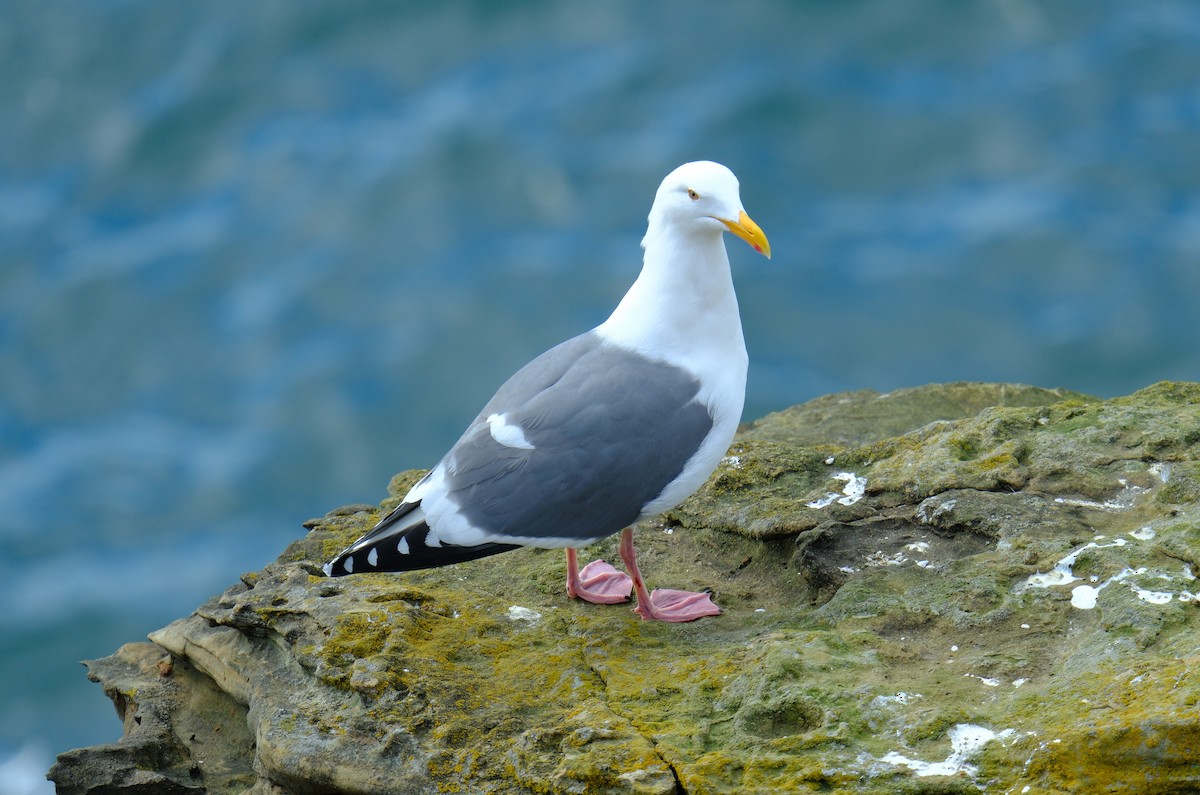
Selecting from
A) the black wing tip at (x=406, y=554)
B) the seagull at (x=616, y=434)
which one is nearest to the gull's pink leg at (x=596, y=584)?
the seagull at (x=616, y=434)

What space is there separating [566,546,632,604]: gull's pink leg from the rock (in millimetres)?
68

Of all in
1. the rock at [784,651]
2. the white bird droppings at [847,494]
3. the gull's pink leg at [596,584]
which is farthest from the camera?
the white bird droppings at [847,494]

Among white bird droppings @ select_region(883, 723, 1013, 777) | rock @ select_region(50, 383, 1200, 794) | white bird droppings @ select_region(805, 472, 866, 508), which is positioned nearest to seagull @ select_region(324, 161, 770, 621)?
rock @ select_region(50, 383, 1200, 794)

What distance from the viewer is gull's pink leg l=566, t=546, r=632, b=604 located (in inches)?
192

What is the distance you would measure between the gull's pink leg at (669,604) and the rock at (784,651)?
0.06m

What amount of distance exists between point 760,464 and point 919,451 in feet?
2.01

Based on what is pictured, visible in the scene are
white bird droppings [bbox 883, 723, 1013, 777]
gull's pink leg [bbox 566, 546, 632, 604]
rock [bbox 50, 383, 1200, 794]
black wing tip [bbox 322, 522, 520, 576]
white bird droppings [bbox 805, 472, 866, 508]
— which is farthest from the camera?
white bird droppings [bbox 805, 472, 866, 508]

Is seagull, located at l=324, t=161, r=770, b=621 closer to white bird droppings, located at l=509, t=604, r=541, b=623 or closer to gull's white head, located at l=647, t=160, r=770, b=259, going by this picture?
gull's white head, located at l=647, t=160, r=770, b=259

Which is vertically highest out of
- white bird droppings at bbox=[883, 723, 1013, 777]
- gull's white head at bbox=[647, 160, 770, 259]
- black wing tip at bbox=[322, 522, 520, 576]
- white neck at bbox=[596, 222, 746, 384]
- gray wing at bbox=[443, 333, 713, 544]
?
gull's white head at bbox=[647, 160, 770, 259]

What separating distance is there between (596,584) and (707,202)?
1371 mm

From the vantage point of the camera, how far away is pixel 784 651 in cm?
405

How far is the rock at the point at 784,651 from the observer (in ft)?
11.9

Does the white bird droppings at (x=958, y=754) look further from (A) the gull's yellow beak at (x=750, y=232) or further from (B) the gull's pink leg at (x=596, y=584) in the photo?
(A) the gull's yellow beak at (x=750, y=232)

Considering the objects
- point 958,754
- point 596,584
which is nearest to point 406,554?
point 596,584
